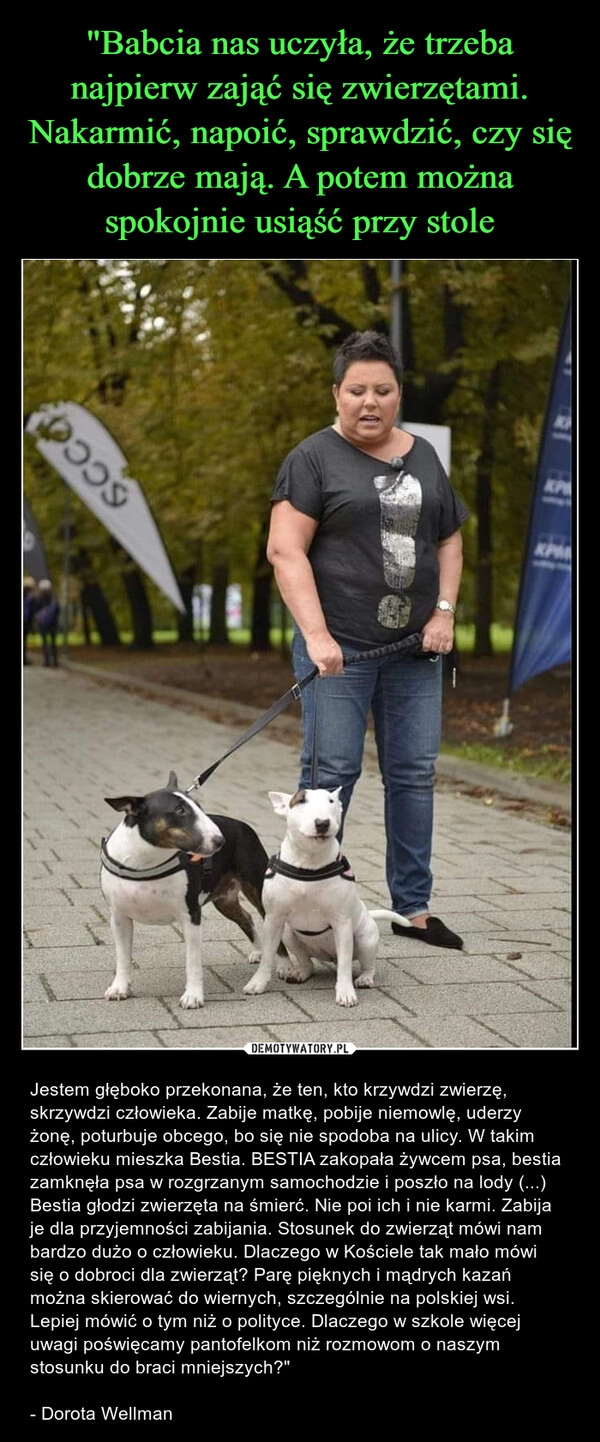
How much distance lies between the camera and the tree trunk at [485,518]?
20.8 m

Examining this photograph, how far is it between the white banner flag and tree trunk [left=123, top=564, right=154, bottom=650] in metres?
14.2

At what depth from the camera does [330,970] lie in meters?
5.60

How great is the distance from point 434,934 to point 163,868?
157 centimetres

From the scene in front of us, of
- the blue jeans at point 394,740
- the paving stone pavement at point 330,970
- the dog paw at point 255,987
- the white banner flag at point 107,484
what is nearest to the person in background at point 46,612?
the white banner flag at point 107,484

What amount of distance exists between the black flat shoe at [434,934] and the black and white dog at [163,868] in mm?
1189

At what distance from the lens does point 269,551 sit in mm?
5215

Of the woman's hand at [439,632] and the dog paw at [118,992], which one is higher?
the woman's hand at [439,632]

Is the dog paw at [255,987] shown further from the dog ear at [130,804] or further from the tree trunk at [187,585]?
the tree trunk at [187,585]

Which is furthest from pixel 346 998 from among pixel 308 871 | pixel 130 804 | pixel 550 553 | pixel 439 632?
pixel 550 553

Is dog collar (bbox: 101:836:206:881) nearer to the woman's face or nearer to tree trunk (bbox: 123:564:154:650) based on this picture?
the woman's face

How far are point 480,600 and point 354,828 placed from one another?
18.8 metres

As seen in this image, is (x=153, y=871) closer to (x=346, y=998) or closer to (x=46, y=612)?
(x=346, y=998)

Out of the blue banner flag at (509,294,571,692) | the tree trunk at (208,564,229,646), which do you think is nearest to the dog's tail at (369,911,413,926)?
the blue banner flag at (509,294,571,692)

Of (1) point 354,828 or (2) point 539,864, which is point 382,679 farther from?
(1) point 354,828
